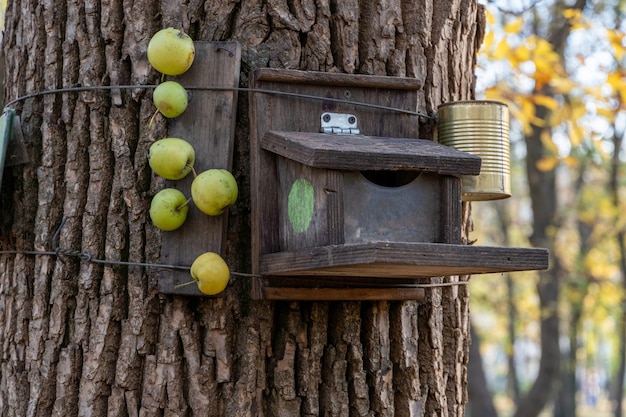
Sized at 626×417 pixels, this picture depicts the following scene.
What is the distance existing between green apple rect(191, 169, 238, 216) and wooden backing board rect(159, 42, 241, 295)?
0.08 m

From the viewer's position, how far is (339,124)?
2133mm

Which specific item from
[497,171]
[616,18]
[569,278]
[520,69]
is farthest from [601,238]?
[497,171]

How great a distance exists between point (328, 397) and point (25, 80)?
1.28m

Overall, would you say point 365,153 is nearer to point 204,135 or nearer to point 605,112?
point 204,135

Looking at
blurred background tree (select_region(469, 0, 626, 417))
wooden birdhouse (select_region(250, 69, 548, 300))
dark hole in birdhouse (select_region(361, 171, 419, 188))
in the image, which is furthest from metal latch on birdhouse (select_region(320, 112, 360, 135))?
blurred background tree (select_region(469, 0, 626, 417))

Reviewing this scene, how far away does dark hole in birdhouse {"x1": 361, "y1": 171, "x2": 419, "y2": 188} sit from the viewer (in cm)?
198

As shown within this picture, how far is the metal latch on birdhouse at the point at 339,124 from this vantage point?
212 cm

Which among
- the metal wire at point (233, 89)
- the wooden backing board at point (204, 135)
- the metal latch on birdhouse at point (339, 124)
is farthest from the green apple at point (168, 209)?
the metal latch on birdhouse at point (339, 124)

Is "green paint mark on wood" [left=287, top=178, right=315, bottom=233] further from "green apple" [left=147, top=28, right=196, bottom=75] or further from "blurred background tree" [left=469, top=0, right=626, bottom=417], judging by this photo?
"blurred background tree" [left=469, top=0, right=626, bottom=417]

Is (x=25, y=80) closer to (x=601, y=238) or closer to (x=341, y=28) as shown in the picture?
(x=341, y=28)

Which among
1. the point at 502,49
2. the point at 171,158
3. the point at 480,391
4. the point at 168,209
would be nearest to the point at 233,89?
the point at 171,158

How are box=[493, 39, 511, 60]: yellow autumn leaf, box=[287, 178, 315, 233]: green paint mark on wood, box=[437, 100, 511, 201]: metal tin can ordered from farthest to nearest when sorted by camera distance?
box=[493, 39, 511, 60]: yellow autumn leaf, box=[437, 100, 511, 201]: metal tin can, box=[287, 178, 315, 233]: green paint mark on wood

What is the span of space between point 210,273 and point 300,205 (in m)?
0.28

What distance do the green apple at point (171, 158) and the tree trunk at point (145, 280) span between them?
11 cm
